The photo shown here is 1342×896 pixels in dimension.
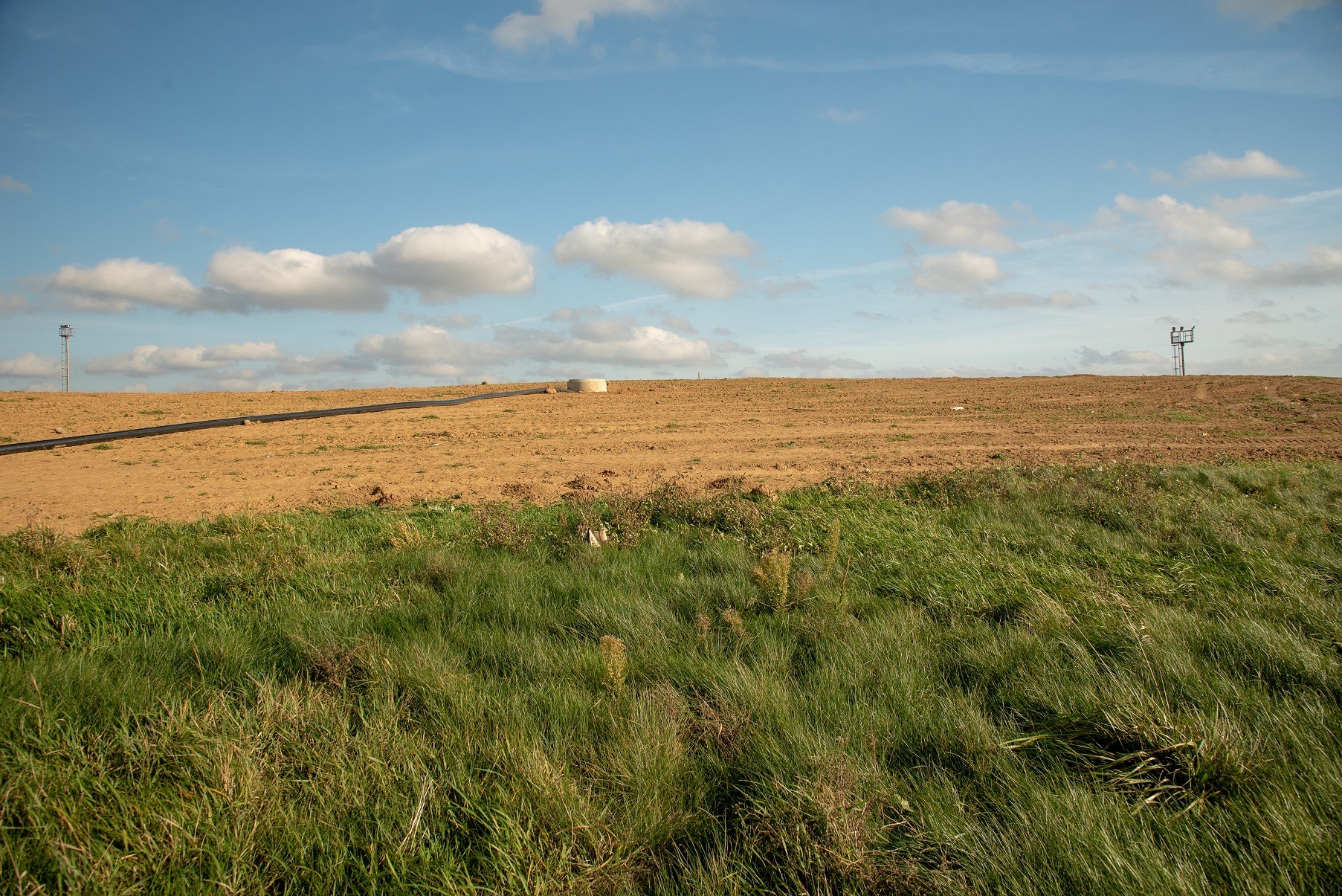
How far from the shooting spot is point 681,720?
9.77 feet

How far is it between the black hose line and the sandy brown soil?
9.4 inches

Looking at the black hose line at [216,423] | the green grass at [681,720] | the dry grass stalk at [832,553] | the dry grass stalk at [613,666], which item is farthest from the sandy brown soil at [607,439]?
the dry grass stalk at [613,666]

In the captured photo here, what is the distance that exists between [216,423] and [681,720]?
50.5ft

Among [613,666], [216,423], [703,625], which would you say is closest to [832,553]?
[703,625]


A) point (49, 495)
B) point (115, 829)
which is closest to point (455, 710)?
point (115, 829)

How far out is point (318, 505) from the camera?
8031 millimetres

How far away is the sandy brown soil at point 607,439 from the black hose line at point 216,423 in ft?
0.78

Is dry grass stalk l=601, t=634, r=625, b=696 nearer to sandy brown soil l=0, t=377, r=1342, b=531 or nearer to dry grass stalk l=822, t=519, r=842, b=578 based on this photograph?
dry grass stalk l=822, t=519, r=842, b=578

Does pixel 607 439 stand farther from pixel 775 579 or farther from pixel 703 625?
pixel 703 625

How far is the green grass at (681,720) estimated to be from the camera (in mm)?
2180

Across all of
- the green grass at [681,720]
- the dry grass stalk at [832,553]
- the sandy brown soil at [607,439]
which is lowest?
the green grass at [681,720]

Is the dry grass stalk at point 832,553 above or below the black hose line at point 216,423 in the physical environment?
below

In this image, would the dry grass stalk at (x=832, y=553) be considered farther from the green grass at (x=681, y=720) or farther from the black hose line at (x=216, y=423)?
the black hose line at (x=216, y=423)

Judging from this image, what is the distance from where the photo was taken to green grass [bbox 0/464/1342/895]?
218 centimetres
